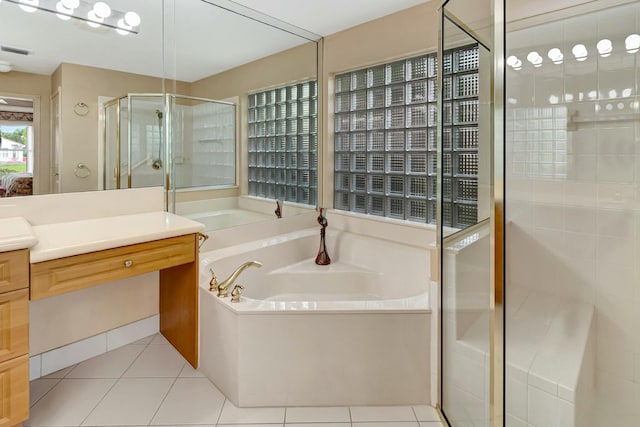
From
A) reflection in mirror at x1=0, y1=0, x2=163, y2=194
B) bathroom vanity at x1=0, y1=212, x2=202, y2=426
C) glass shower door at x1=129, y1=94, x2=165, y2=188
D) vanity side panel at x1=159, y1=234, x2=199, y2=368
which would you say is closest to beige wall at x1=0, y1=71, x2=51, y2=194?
reflection in mirror at x1=0, y1=0, x2=163, y2=194

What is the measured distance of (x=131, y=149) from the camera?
2086 millimetres

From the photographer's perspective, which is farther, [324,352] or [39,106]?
[39,106]

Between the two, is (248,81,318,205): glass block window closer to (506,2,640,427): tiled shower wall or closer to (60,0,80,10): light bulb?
(60,0,80,10): light bulb

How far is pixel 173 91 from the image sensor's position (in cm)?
224

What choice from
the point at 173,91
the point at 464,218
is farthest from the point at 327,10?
the point at 464,218

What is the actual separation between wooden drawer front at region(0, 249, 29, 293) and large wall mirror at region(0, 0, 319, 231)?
2.07 ft

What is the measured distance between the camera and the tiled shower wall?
182cm

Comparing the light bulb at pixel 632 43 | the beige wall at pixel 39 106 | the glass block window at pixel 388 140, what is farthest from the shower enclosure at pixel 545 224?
the beige wall at pixel 39 106

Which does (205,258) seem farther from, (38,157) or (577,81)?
(577,81)

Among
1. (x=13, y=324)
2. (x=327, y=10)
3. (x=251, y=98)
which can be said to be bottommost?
(x=13, y=324)

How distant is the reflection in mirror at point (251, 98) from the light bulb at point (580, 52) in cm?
175

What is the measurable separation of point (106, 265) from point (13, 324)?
354 mm

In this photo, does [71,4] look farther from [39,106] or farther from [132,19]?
[39,106]

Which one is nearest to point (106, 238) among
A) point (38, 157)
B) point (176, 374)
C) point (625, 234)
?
point (38, 157)
